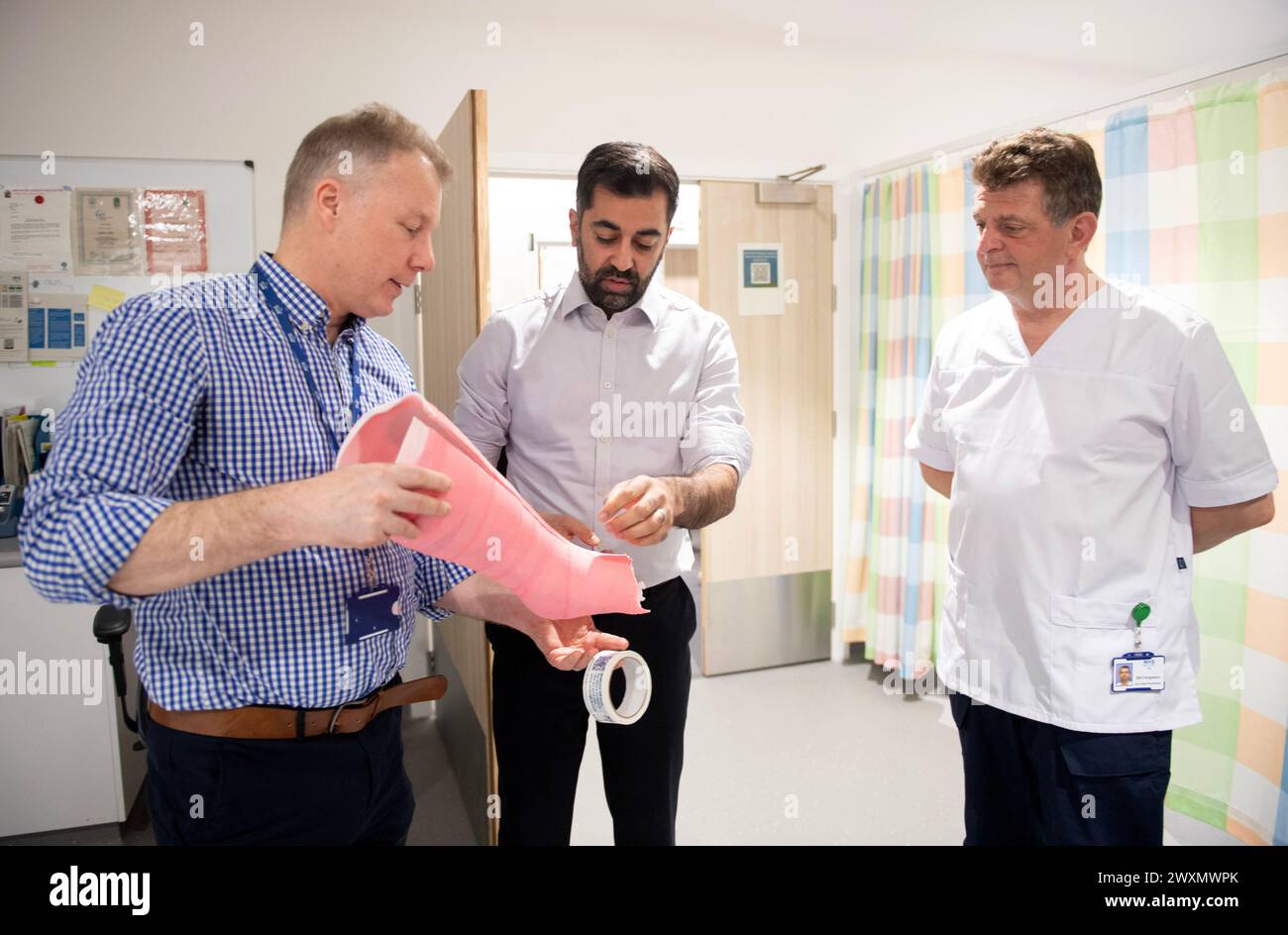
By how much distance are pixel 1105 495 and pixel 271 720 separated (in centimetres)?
124

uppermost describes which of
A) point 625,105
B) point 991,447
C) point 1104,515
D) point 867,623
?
point 625,105

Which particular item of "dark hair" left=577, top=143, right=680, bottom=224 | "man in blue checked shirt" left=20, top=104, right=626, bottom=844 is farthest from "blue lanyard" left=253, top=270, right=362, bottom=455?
"dark hair" left=577, top=143, right=680, bottom=224

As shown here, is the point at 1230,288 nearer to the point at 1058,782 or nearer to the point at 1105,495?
the point at 1105,495

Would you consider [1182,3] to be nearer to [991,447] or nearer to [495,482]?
[991,447]

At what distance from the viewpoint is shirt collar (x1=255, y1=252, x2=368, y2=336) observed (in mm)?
1021

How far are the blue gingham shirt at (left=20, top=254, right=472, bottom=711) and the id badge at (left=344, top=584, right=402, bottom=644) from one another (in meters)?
0.01

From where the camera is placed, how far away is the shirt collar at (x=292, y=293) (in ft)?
3.35

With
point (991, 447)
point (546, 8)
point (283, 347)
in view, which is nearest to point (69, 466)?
point (283, 347)

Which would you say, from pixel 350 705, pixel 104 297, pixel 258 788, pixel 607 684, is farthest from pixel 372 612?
pixel 104 297

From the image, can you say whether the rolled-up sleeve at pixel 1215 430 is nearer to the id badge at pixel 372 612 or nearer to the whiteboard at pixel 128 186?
the id badge at pixel 372 612

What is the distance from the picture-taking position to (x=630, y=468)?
148 cm

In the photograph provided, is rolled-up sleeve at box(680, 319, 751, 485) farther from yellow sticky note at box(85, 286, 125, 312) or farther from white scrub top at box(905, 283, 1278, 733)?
yellow sticky note at box(85, 286, 125, 312)

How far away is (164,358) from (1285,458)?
2148 mm

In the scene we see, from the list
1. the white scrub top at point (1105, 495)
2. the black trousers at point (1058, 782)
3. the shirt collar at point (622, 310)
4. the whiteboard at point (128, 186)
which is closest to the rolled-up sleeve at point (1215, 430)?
the white scrub top at point (1105, 495)
